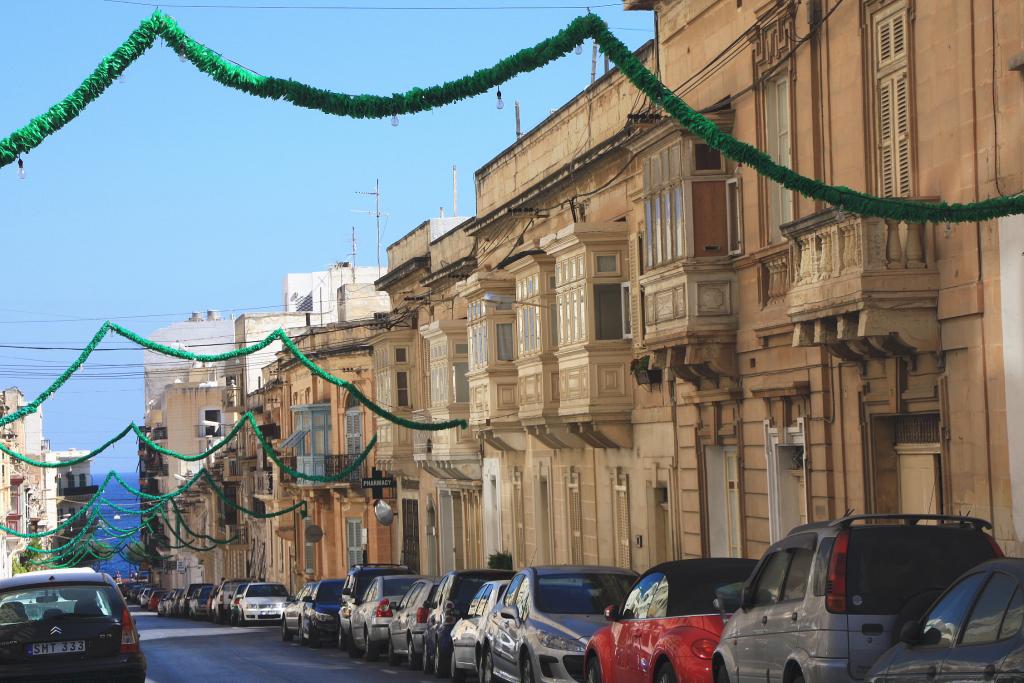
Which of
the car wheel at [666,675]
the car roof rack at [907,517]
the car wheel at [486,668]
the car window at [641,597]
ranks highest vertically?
the car roof rack at [907,517]

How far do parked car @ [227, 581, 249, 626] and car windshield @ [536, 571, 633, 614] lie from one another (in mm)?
34952

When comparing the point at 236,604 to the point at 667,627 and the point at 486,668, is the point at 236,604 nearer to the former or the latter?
the point at 486,668

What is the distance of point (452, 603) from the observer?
23906 mm

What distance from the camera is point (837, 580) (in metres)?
11.8

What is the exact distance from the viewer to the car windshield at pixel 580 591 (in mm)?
18781

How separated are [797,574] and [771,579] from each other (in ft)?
1.84

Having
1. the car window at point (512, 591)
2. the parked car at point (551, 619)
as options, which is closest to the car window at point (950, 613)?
the parked car at point (551, 619)

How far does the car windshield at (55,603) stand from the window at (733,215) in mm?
10647

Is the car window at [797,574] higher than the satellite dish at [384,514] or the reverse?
higher

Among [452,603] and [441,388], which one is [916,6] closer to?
[452,603]

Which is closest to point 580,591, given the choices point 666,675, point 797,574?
point 666,675

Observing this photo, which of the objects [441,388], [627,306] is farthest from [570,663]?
[441,388]

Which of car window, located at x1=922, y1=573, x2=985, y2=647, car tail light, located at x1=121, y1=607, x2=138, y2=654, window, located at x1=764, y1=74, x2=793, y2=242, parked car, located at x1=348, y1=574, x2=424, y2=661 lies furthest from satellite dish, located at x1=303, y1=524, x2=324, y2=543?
car window, located at x1=922, y1=573, x2=985, y2=647

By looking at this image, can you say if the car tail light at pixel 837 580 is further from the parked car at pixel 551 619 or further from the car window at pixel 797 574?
the parked car at pixel 551 619
